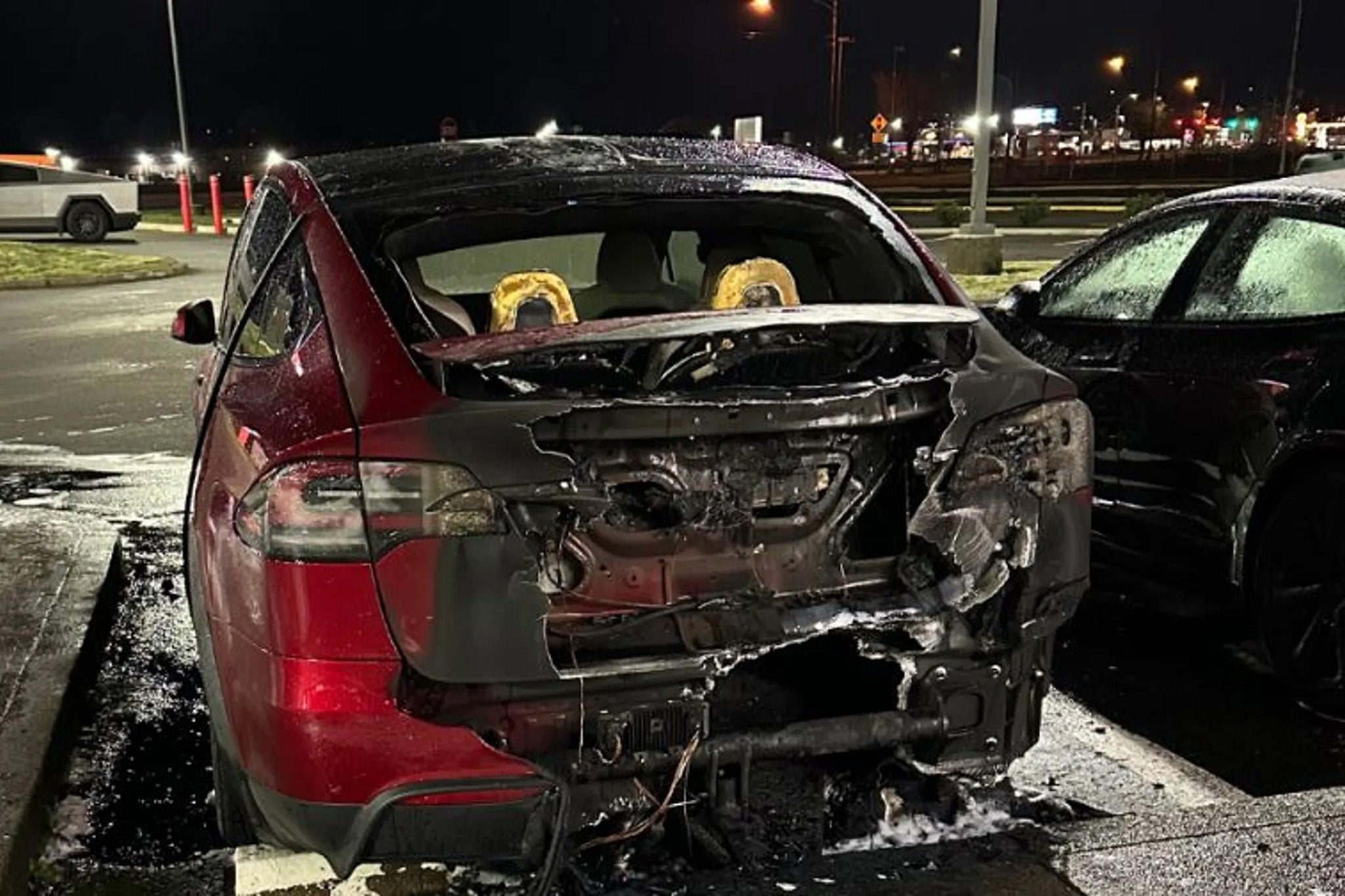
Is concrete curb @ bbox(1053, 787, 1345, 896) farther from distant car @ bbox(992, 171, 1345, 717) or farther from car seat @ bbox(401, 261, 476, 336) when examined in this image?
car seat @ bbox(401, 261, 476, 336)

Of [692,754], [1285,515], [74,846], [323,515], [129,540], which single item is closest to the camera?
[323,515]

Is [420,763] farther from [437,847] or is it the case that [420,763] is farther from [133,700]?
[133,700]

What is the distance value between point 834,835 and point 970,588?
2.44ft

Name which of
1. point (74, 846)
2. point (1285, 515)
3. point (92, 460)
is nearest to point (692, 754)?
point (74, 846)

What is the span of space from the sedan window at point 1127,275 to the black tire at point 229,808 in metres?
3.45

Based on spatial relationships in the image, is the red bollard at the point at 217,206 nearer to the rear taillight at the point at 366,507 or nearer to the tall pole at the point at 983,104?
the tall pole at the point at 983,104

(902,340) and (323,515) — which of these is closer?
(323,515)

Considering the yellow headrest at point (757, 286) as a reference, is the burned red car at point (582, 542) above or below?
below

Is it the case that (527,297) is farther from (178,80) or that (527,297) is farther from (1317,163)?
(178,80)

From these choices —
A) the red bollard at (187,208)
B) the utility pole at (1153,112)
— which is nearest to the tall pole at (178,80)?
the red bollard at (187,208)

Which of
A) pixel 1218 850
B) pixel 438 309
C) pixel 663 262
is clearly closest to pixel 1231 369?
pixel 1218 850

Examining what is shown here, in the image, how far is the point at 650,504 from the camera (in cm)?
291

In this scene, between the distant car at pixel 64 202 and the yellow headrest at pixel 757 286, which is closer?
the yellow headrest at pixel 757 286

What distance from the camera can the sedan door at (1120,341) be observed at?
4.79 meters
